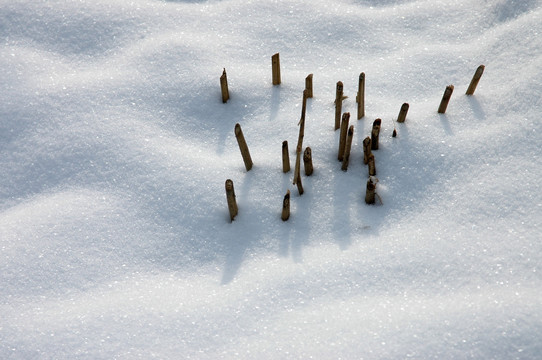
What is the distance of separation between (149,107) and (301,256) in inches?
37.1

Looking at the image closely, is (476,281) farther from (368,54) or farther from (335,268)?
(368,54)

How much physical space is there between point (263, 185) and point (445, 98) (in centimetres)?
80

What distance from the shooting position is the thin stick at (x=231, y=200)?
1.51 metres

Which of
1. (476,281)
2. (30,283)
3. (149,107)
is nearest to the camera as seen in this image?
(476,281)

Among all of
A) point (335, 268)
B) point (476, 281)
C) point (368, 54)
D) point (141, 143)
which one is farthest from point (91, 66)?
point (476, 281)

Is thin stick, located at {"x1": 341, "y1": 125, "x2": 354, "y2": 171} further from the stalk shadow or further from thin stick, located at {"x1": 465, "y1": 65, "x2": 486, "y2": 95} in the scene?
thin stick, located at {"x1": 465, "y1": 65, "x2": 486, "y2": 95}

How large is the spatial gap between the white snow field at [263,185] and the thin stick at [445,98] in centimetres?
4

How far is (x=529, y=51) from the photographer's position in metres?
1.96

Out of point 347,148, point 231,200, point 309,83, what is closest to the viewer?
point 231,200

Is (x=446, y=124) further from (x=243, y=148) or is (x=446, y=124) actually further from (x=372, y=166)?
(x=243, y=148)

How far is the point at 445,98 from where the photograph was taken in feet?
5.82

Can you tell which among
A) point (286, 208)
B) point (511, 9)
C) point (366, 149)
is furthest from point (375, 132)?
point (511, 9)

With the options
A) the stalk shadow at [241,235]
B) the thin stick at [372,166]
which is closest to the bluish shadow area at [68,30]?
the stalk shadow at [241,235]

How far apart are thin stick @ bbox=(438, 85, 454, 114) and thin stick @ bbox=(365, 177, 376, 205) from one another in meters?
0.50
